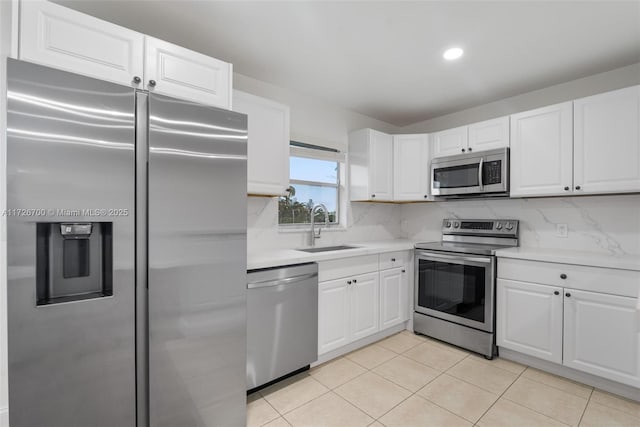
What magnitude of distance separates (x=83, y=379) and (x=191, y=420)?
57 cm

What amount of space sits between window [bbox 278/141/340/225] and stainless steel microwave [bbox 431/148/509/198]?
43.8 inches

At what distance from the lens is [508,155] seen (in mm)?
2773

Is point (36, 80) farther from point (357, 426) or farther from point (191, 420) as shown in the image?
point (357, 426)

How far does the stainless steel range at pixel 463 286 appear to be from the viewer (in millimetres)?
2615

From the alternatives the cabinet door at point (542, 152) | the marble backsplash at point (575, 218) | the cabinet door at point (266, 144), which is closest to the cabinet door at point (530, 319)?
the marble backsplash at point (575, 218)

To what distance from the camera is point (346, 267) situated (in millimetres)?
2578

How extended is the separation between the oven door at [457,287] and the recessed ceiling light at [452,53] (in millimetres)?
1650

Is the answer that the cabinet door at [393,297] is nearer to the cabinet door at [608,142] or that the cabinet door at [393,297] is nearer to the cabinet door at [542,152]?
the cabinet door at [542,152]

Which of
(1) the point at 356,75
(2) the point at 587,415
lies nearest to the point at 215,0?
(1) the point at 356,75

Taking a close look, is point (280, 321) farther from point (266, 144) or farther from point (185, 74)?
point (185, 74)

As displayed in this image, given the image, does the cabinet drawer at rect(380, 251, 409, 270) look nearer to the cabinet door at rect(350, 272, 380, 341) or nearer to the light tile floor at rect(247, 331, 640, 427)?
the cabinet door at rect(350, 272, 380, 341)

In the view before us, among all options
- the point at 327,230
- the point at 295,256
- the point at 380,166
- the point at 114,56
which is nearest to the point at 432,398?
the point at 295,256

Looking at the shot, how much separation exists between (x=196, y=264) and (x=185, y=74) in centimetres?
109

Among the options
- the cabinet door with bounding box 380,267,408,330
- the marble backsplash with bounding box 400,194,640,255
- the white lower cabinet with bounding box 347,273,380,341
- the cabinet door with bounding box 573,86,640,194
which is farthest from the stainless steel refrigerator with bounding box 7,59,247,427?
the marble backsplash with bounding box 400,194,640,255
